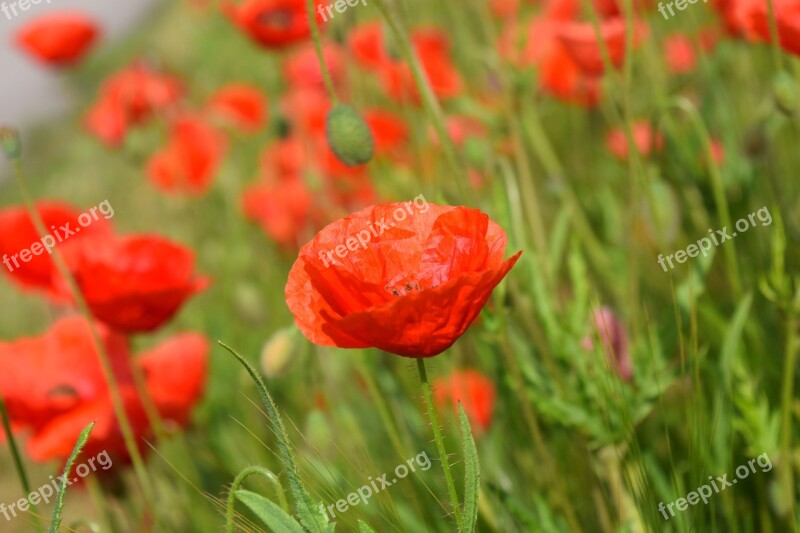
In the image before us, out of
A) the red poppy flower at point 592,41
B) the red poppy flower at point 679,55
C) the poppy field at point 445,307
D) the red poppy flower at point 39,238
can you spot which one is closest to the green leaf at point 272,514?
the poppy field at point 445,307

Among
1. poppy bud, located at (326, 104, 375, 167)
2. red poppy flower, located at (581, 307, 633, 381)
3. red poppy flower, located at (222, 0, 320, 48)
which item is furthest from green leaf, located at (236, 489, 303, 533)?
red poppy flower, located at (222, 0, 320, 48)

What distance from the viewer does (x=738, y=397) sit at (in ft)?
3.62

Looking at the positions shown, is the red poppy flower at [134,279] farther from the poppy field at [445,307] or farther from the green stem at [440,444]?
the green stem at [440,444]

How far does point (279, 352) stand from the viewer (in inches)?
47.6

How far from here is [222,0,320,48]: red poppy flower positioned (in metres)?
1.86

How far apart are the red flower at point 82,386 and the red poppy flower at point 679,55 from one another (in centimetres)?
140

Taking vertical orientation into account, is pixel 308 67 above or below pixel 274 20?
below

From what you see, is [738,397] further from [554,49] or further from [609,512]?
[554,49]

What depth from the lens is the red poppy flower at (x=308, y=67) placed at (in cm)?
221

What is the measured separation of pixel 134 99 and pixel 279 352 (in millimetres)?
1639

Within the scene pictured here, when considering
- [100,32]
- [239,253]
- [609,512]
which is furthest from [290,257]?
[609,512]

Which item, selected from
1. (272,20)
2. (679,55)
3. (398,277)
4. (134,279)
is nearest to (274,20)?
(272,20)

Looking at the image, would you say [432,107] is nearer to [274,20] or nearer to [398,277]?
[398,277]

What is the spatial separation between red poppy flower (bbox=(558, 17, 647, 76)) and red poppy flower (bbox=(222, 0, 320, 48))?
52 centimetres
